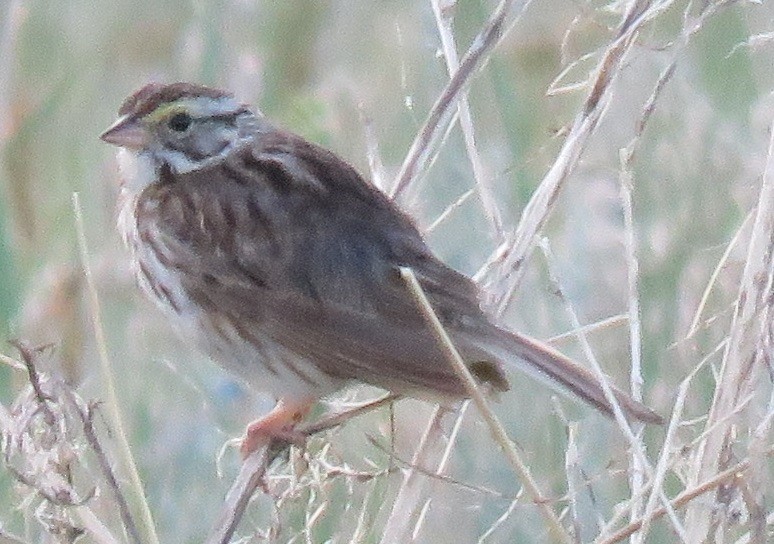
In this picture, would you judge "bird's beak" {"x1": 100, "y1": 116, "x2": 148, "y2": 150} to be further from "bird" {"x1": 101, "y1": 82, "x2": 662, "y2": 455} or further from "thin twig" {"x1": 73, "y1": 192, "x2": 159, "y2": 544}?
"thin twig" {"x1": 73, "y1": 192, "x2": 159, "y2": 544}

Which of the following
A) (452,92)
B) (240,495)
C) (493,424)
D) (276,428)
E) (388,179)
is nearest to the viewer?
(493,424)

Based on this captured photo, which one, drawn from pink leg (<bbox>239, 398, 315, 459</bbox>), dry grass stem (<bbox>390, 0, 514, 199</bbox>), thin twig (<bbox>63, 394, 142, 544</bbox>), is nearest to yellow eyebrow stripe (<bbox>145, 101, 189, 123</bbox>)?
dry grass stem (<bbox>390, 0, 514, 199</bbox>)

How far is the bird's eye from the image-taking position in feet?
8.23

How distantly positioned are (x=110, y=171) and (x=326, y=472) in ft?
3.16

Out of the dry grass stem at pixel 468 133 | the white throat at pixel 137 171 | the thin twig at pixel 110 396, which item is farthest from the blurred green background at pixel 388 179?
the thin twig at pixel 110 396

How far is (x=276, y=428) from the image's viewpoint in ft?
Answer: 8.05

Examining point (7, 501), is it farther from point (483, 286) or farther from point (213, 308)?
point (483, 286)

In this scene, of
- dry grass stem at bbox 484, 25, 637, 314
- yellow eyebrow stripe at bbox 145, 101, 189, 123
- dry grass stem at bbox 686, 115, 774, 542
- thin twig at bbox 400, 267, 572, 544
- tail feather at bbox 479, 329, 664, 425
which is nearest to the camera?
thin twig at bbox 400, 267, 572, 544

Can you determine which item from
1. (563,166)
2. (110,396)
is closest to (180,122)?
(563,166)

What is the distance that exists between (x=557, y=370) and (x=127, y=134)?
0.73 meters

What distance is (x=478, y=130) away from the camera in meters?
3.13

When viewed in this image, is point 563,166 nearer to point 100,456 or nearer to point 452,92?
point 452,92

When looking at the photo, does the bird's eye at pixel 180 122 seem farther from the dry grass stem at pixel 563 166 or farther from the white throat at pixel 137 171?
the dry grass stem at pixel 563 166

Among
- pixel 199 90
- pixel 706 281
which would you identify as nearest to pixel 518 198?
pixel 706 281
